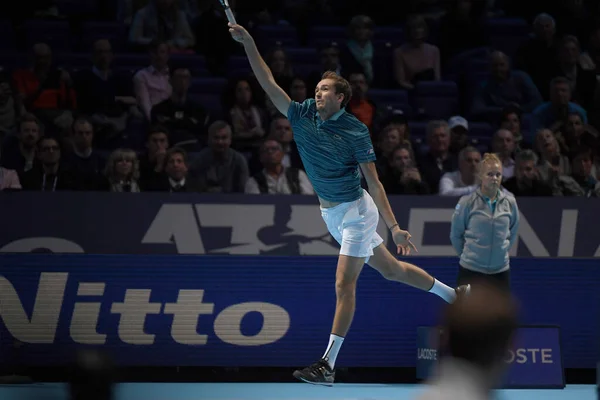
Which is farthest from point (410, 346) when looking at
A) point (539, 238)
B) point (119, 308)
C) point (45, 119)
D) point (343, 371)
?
point (45, 119)

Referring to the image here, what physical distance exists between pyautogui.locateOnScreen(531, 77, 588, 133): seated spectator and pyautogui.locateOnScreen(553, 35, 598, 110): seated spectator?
0.91 meters

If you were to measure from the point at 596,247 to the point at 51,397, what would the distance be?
807 centimetres

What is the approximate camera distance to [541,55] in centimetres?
1323

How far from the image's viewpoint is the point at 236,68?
12.6 meters

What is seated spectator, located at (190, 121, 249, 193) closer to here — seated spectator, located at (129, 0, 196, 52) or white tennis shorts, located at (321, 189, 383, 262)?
seated spectator, located at (129, 0, 196, 52)

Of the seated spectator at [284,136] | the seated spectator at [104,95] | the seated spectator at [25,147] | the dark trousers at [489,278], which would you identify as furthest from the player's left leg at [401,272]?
the seated spectator at [104,95]

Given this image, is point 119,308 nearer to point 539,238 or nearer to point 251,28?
point 539,238

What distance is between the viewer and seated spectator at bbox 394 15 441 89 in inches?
510

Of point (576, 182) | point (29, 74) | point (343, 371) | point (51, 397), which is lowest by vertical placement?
point (51, 397)

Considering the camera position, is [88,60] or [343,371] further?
[88,60]

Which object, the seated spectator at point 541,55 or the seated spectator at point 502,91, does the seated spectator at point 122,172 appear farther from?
the seated spectator at point 541,55

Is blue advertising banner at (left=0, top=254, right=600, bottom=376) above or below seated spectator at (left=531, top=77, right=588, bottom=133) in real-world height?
below

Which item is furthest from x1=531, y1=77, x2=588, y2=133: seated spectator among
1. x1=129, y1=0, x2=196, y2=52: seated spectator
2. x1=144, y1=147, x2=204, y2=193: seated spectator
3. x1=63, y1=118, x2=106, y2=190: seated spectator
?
x1=63, y1=118, x2=106, y2=190: seated spectator

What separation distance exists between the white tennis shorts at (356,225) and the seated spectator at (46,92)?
4696 mm
